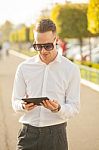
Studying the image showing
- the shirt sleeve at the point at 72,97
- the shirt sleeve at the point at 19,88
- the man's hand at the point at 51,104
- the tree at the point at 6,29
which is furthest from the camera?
the tree at the point at 6,29

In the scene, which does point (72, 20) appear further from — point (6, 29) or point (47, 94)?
point (6, 29)

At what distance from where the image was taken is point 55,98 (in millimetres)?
3568

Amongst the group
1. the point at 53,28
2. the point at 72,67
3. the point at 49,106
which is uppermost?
the point at 53,28

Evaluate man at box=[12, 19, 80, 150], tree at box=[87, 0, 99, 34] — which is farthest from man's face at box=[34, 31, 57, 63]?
tree at box=[87, 0, 99, 34]

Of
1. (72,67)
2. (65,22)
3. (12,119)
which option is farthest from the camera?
(65,22)

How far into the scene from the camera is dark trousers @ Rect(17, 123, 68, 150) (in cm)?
356

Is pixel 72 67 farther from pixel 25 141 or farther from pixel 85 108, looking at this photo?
pixel 85 108

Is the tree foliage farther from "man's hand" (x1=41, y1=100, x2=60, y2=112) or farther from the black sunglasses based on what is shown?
"man's hand" (x1=41, y1=100, x2=60, y2=112)

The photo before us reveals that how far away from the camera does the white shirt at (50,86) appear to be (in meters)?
3.57

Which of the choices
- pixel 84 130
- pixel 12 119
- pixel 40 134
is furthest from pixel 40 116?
pixel 12 119

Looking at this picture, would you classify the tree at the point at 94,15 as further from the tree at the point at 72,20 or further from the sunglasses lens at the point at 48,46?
the sunglasses lens at the point at 48,46

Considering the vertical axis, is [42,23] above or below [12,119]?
above

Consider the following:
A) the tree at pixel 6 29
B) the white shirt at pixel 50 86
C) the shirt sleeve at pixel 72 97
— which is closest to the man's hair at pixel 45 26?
the white shirt at pixel 50 86

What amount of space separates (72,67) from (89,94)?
12446 millimetres
